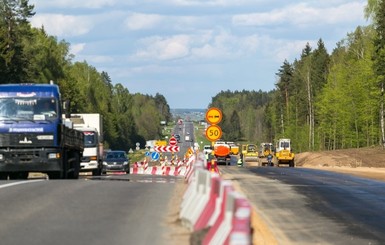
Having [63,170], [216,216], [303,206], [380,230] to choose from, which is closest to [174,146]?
[63,170]

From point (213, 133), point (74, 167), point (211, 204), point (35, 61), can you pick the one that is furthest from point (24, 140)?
point (35, 61)

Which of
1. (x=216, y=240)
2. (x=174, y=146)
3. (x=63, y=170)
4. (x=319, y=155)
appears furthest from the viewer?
(x=319, y=155)

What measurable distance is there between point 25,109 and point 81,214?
11876 millimetres

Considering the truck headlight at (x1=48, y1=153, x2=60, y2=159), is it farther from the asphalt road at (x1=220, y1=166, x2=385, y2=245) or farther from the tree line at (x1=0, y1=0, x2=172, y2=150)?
the tree line at (x1=0, y1=0, x2=172, y2=150)

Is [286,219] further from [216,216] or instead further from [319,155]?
[319,155]

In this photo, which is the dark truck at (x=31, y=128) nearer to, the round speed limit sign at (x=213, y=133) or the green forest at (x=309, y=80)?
the round speed limit sign at (x=213, y=133)

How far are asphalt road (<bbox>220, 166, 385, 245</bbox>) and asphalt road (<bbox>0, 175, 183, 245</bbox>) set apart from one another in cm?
262

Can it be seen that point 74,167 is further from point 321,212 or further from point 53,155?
point 321,212

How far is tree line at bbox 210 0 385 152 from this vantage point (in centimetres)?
9019

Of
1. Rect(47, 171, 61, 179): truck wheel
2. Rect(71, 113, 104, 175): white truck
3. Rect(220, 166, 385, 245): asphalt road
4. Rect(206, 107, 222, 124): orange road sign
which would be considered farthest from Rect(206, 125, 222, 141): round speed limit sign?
Rect(71, 113, 104, 175): white truck

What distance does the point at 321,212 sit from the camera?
20672 mm

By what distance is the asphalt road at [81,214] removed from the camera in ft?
41.3

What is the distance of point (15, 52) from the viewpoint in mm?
91938

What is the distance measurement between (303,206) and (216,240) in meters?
14.1
